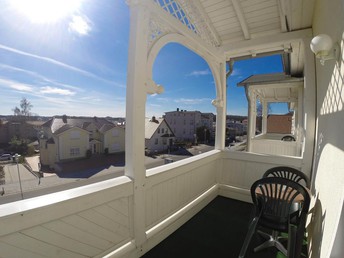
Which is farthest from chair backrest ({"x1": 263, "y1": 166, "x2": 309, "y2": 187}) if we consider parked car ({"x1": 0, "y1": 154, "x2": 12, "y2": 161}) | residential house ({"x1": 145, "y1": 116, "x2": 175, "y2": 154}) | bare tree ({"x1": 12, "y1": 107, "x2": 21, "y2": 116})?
bare tree ({"x1": 12, "y1": 107, "x2": 21, "y2": 116})

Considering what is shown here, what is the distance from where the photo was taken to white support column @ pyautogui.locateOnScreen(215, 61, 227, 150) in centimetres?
351

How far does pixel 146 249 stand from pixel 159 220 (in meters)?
0.32

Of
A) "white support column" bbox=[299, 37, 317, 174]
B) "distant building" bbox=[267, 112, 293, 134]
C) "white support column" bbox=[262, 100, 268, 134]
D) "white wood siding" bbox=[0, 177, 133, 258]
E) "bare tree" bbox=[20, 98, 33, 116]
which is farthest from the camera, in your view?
"distant building" bbox=[267, 112, 293, 134]

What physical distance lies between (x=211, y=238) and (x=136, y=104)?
189 cm

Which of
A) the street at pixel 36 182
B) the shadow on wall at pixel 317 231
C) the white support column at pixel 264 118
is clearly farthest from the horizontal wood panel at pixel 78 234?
the white support column at pixel 264 118

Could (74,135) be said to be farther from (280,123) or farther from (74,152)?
(280,123)

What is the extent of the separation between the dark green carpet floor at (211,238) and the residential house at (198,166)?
27 mm

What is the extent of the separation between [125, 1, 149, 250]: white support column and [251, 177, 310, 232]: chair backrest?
1228 mm

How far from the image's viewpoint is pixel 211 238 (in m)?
2.24

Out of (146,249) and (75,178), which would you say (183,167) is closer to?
(146,249)

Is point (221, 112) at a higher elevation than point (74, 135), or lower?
higher

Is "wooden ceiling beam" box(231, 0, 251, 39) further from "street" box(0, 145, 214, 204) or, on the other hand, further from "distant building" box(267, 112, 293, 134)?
"distant building" box(267, 112, 293, 134)

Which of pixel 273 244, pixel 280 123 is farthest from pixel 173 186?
pixel 280 123

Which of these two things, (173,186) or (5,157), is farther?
(173,186)
